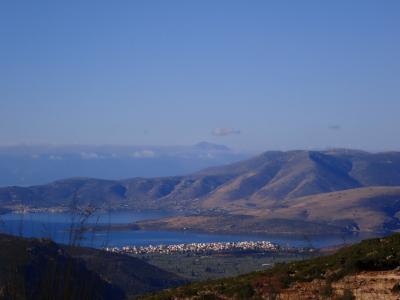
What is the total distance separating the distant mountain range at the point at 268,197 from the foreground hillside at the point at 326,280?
66243 millimetres

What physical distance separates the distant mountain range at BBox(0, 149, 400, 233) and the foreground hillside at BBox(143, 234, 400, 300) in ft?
217

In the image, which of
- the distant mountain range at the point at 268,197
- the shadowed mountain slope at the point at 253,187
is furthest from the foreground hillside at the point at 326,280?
the shadowed mountain slope at the point at 253,187

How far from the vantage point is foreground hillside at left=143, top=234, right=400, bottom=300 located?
16.0 metres

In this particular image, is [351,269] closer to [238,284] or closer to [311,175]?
[238,284]

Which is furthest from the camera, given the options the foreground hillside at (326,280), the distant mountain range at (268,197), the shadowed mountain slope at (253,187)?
the shadowed mountain slope at (253,187)

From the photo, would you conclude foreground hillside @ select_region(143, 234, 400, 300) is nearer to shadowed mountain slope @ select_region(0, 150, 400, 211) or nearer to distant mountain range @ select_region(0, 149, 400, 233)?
distant mountain range @ select_region(0, 149, 400, 233)

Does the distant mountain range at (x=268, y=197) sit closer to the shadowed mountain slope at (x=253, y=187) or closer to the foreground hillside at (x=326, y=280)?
the shadowed mountain slope at (x=253, y=187)

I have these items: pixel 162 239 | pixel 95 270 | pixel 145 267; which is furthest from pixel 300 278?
pixel 162 239

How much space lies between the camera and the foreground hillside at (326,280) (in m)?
16.0

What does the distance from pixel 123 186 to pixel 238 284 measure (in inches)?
6532

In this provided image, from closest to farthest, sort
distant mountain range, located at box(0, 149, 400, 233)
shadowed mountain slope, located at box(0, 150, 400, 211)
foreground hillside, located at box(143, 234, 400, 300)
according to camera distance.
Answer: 1. foreground hillside, located at box(143, 234, 400, 300)
2. distant mountain range, located at box(0, 149, 400, 233)
3. shadowed mountain slope, located at box(0, 150, 400, 211)

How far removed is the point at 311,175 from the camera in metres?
184

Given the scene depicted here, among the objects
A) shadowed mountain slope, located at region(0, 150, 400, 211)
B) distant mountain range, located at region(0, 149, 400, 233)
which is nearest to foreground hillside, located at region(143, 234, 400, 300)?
distant mountain range, located at region(0, 149, 400, 233)

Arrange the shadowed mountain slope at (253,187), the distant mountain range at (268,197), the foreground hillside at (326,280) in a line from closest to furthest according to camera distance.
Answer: the foreground hillside at (326,280) < the distant mountain range at (268,197) < the shadowed mountain slope at (253,187)
